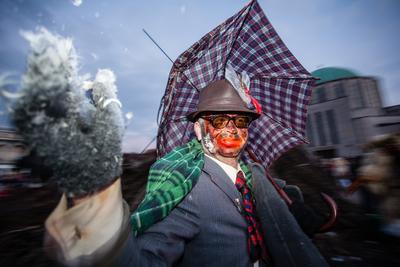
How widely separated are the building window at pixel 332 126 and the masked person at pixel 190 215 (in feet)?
138

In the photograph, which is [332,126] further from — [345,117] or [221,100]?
[221,100]

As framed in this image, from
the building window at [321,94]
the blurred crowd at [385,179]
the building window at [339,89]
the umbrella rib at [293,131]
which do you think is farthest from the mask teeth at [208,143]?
the building window at [339,89]

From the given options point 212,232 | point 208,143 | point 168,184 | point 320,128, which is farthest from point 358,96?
point 168,184

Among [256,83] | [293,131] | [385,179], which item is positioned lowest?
[385,179]

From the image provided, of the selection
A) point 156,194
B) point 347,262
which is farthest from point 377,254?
point 156,194

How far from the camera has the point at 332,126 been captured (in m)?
38.5

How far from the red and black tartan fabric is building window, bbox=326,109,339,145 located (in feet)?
139

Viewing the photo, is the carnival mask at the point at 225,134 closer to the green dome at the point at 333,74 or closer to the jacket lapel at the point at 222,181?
the jacket lapel at the point at 222,181

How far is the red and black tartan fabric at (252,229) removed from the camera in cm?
160

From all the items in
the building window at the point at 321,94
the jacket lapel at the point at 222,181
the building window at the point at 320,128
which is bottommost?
the building window at the point at 320,128

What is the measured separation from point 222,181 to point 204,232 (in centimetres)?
42

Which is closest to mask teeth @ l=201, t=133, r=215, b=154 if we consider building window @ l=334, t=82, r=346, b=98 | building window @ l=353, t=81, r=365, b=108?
building window @ l=353, t=81, r=365, b=108

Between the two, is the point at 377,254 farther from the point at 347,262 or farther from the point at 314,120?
the point at 314,120

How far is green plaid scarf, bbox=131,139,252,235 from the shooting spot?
4.37 ft
